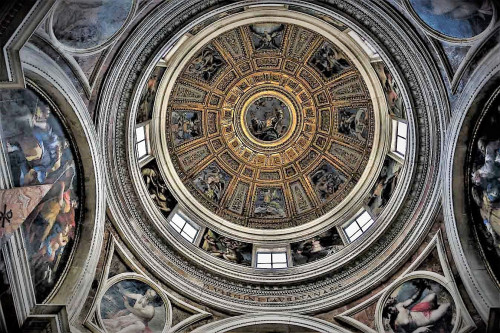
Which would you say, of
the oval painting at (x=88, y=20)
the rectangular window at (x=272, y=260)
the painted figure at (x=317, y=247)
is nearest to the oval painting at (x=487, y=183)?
the painted figure at (x=317, y=247)

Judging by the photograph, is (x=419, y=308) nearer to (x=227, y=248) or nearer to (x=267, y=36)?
(x=227, y=248)

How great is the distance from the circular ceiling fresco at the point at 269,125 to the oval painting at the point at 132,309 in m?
6.40

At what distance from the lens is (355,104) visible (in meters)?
21.3

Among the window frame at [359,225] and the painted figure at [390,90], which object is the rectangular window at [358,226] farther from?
the painted figure at [390,90]

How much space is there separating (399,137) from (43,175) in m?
12.6

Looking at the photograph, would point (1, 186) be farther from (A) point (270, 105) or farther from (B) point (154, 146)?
(A) point (270, 105)

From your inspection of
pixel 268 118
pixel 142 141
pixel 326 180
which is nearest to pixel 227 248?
pixel 142 141

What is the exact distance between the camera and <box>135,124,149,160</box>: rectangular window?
59.5ft

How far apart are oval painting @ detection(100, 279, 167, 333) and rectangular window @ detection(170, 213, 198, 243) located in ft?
11.5

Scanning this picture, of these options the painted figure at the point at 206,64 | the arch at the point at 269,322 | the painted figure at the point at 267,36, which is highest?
the painted figure at the point at 267,36

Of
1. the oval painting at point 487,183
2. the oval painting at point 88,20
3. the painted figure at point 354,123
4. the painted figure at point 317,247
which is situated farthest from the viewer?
the painted figure at point 354,123

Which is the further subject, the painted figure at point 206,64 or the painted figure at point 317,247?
the painted figure at point 206,64

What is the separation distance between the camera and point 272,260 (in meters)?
19.1

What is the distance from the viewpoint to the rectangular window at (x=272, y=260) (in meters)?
18.7
